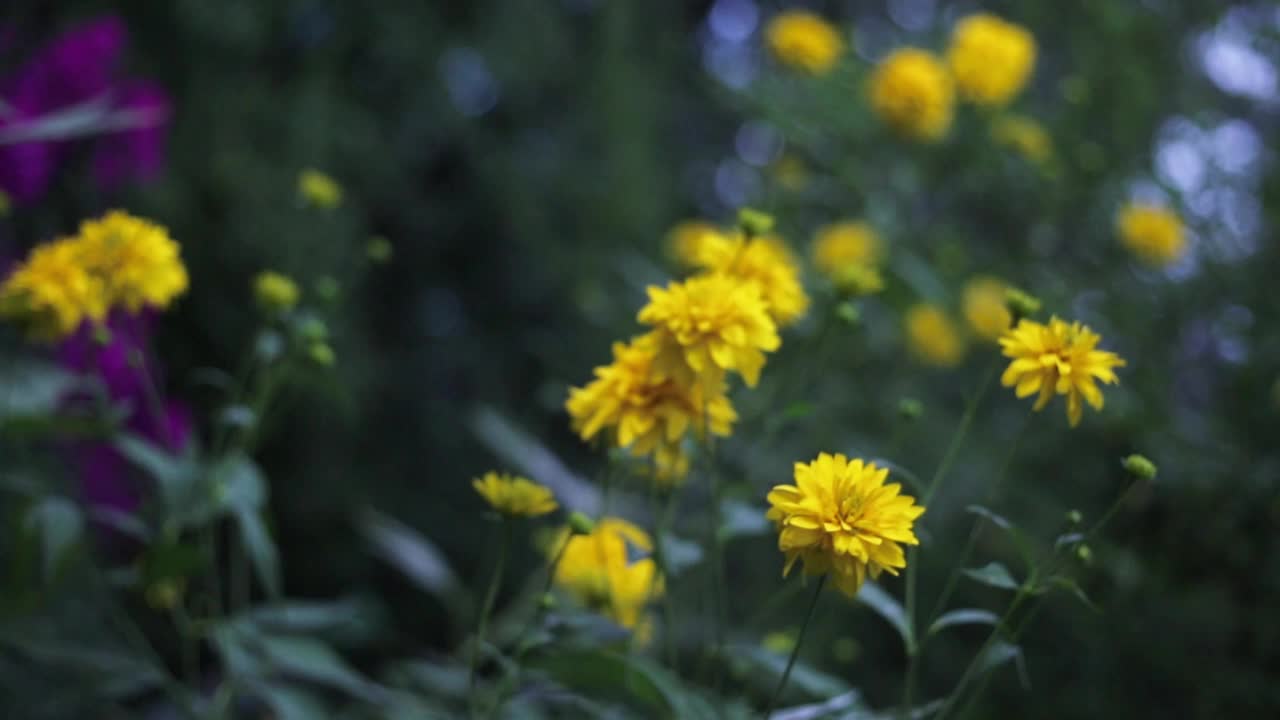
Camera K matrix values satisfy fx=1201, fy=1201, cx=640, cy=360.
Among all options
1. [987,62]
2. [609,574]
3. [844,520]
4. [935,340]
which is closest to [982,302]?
[935,340]

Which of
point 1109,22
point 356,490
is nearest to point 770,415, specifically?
point 1109,22

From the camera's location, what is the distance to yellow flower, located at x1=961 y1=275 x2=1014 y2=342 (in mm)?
1978

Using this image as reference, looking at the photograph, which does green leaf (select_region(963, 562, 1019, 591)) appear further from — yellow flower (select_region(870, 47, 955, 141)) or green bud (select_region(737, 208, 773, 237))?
yellow flower (select_region(870, 47, 955, 141))

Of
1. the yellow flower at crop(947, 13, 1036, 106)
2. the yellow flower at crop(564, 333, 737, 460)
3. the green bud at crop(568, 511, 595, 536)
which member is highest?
the yellow flower at crop(947, 13, 1036, 106)

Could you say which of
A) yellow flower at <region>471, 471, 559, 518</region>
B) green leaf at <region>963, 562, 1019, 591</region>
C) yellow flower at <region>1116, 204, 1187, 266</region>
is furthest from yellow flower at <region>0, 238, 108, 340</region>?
yellow flower at <region>1116, 204, 1187, 266</region>

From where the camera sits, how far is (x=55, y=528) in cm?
111

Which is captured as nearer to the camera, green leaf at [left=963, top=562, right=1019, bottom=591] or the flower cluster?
green leaf at [left=963, top=562, right=1019, bottom=591]

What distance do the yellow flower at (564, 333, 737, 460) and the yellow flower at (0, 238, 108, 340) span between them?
1.50 feet

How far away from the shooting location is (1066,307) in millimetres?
1602

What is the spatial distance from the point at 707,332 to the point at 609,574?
42 cm

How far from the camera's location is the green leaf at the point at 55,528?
3.59ft

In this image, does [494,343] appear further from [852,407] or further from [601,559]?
[601,559]

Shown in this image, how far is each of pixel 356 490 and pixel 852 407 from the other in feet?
3.70

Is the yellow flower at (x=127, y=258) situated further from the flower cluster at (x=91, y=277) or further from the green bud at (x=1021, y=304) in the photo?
the green bud at (x=1021, y=304)
